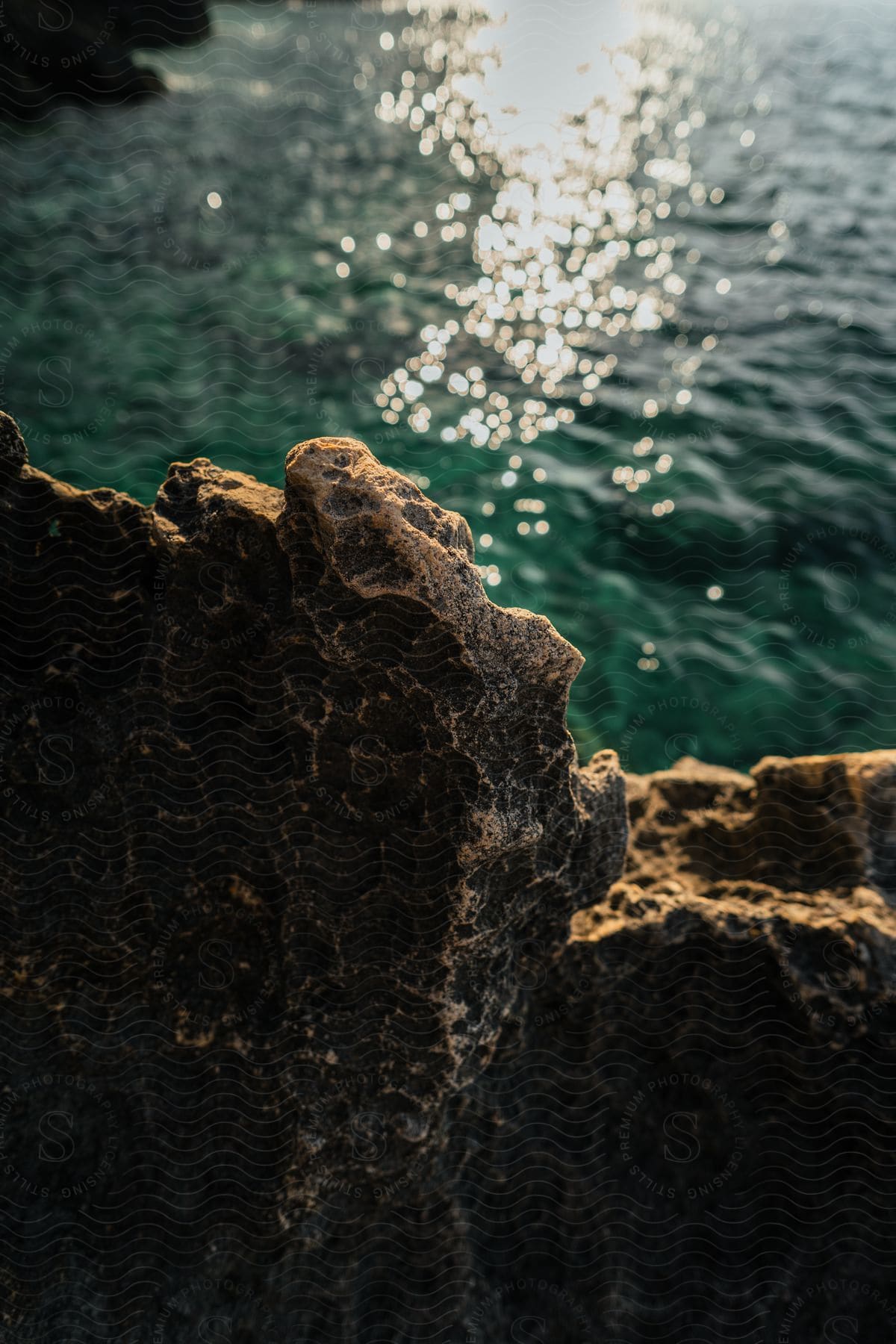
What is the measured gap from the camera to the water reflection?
627cm

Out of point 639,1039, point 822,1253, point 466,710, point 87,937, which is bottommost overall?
point 822,1253

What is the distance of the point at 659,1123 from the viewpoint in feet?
9.59

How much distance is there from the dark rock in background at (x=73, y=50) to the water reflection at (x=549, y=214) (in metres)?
2.63

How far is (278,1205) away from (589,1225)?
3.23 feet

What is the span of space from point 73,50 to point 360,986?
9.42m

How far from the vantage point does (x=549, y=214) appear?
25.6ft

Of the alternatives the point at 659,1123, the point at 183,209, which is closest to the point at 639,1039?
the point at 659,1123

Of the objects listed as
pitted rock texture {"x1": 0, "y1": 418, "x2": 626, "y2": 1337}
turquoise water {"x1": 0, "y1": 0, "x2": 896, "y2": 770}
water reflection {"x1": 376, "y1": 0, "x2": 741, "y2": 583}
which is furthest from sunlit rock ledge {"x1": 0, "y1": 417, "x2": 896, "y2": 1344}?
water reflection {"x1": 376, "y1": 0, "x2": 741, "y2": 583}

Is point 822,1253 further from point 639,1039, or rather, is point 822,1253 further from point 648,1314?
point 639,1039

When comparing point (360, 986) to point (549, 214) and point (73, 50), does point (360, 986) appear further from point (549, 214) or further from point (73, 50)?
point (73, 50)
